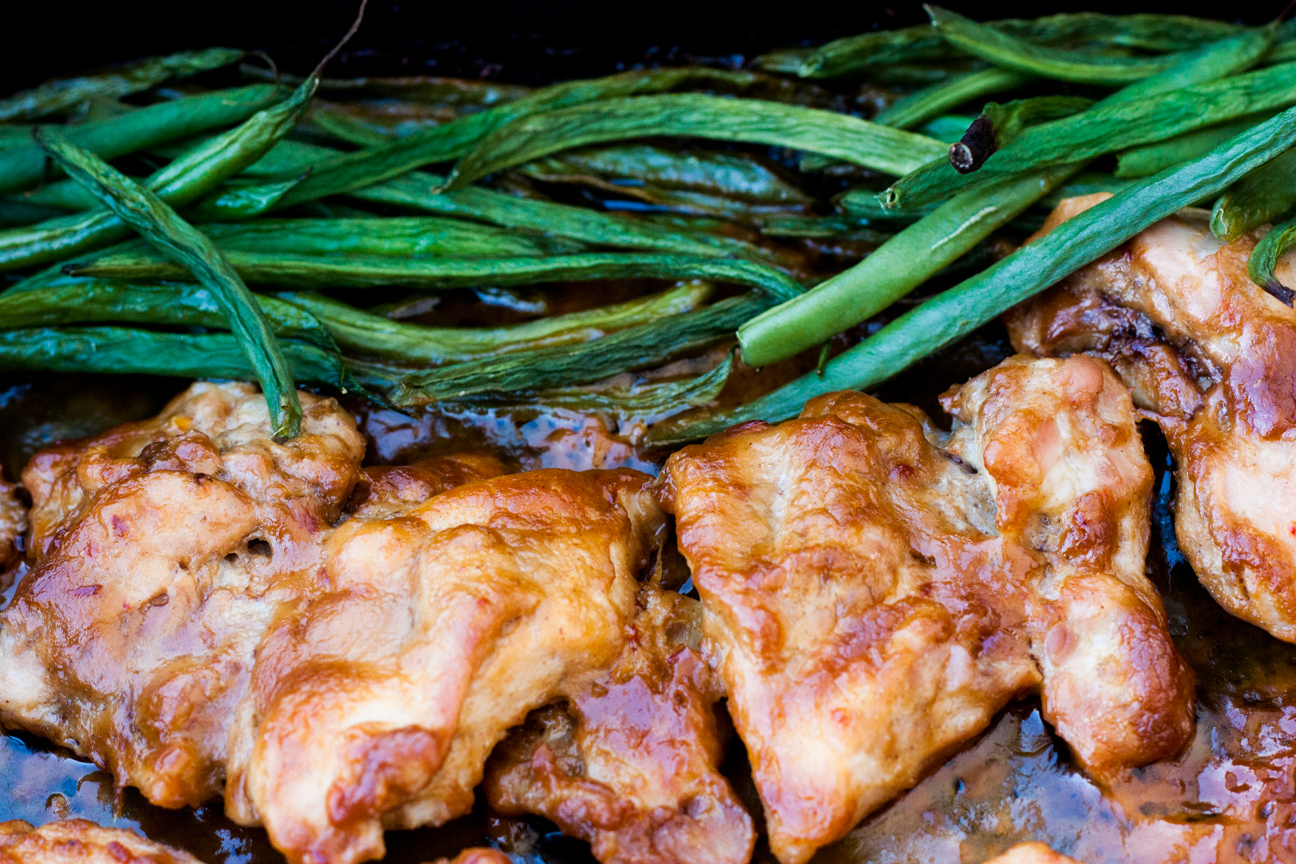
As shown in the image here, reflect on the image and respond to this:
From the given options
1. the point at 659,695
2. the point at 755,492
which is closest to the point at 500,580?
the point at 659,695

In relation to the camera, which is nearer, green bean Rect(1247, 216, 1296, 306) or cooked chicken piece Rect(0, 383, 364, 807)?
cooked chicken piece Rect(0, 383, 364, 807)

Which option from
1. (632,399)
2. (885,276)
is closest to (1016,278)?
(885,276)

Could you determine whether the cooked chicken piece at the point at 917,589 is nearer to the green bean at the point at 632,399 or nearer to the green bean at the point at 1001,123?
the green bean at the point at 632,399

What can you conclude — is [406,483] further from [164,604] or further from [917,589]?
[917,589]

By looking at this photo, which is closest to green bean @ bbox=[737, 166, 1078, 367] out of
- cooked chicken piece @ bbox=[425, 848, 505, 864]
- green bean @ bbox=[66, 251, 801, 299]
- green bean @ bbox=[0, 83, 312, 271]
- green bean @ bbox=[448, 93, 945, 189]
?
green bean @ bbox=[66, 251, 801, 299]

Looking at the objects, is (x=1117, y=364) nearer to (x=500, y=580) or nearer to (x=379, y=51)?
(x=500, y=580)

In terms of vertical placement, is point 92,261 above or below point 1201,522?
above

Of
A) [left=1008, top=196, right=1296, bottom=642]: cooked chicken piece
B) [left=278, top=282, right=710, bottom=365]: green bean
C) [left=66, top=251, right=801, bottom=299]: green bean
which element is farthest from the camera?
[left=278, top=282, right=710, bottom=365]: green bean

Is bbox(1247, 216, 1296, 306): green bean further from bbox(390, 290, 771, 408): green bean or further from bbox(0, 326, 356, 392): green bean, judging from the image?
bbox(0, 326, 356, 392): green bean
